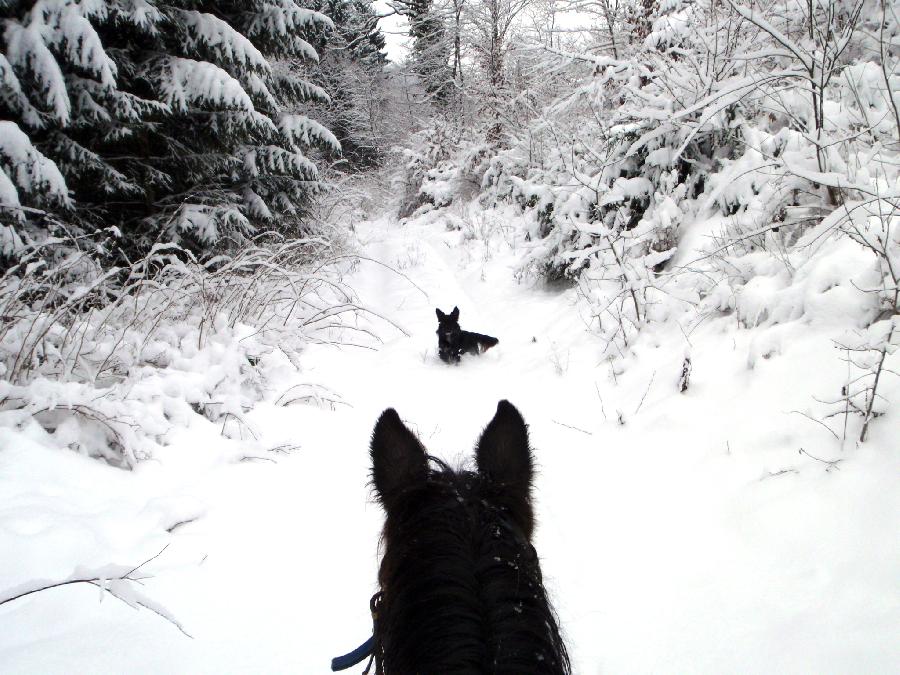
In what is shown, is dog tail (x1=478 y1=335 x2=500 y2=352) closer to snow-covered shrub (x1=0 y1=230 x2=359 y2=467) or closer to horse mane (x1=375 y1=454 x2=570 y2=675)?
snow-covered shrub (x1=0 y1=230 x2=359 y2=467)

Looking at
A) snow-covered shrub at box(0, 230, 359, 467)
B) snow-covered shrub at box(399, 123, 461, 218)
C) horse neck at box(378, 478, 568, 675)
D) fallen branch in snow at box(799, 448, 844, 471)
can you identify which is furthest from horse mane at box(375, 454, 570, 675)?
snow-covered shrub at box(399, 123, 461, 218)

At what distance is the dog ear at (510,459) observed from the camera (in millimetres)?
1233

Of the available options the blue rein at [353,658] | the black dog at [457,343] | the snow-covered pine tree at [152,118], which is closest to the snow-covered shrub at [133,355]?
the snow-covered pine tree at [152,118]

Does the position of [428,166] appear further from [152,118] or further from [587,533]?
[587,533]

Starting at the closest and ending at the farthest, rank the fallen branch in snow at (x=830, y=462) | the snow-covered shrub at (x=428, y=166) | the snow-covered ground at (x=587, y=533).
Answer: the snow-covered ground at (x=587, y=533) → the fallen branch in snow at (x=830, y=462) → the snow-covered shrub at (x=428, y=166)

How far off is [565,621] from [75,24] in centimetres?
662

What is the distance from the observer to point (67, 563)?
192cm

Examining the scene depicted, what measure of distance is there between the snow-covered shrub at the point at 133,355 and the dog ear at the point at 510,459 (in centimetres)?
253

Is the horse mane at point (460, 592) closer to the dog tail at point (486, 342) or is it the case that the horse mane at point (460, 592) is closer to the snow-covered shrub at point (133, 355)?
the snow-covered shrub at point (133, 355)

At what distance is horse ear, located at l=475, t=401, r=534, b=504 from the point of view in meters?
1.27

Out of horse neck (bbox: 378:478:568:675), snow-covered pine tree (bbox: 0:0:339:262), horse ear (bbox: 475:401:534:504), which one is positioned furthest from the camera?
snow-covered pine tree (bbox: 0:0:339:262)

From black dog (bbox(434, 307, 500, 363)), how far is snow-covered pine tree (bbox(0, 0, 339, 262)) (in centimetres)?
342

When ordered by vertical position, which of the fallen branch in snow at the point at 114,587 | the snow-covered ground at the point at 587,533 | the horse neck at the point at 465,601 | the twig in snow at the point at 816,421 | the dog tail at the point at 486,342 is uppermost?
the horse neck at the point at 465,601

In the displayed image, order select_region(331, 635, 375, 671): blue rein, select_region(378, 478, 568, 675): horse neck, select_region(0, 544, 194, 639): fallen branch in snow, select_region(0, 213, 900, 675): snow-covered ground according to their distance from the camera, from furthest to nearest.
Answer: select_region(0, 213, 900, 675): snow-covered ground → select_region(331, 635, 375, 671): blue rein → select_region(0, 544, 194, 639): fallen branch in snow → select_region(378, 478, 568, 675): horse neck
